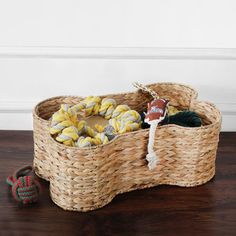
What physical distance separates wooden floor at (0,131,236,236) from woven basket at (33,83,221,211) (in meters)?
0.03

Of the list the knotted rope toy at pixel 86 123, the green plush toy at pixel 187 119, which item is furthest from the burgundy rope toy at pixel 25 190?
the green plush toy at pixel 187 119

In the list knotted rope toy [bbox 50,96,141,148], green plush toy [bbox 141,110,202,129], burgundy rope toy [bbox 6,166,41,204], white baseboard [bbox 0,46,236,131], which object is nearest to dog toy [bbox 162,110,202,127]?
green plush toy [bbox 141,110,202,129]

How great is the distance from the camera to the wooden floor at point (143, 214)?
1.01 m

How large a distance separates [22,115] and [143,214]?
63 centimetres

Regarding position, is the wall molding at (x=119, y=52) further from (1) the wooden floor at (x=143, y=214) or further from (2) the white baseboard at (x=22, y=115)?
(1) the wooden floor at (x=143, y=214)

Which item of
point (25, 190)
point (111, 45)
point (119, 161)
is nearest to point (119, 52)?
point (111, 45)

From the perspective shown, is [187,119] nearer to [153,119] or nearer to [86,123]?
[153,119]

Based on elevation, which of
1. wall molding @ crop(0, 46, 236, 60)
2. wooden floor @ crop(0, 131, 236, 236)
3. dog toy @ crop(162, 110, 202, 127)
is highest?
wall molding @ crop(0, 46, 236, 60)

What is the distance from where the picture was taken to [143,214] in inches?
42.2

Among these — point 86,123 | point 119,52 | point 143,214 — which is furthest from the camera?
point 119,52

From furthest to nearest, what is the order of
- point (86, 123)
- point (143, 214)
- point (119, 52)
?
point (119, 52)
point (86, 123)
point (143, 214)

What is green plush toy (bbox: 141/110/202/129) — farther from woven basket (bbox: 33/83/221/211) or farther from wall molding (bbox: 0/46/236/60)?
wall molding (bbox: 0/46/236/60)

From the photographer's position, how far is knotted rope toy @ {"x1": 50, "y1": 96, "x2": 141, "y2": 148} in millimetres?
1047

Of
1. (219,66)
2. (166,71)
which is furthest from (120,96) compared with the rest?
(219,66)
